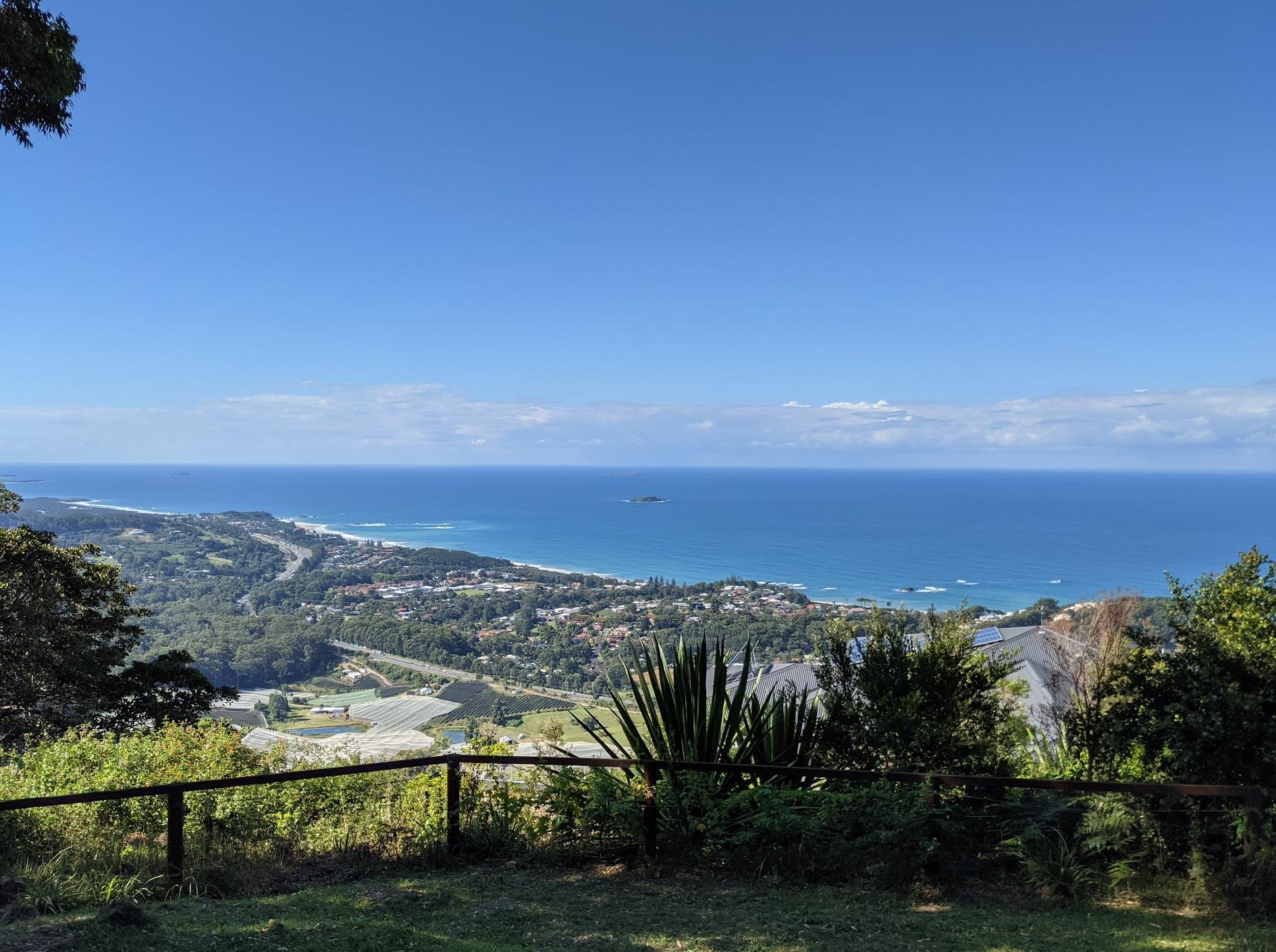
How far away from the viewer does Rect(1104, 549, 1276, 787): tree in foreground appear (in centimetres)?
425

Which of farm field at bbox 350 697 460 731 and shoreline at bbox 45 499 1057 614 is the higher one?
shoreline at bbox 45 499 1057 614

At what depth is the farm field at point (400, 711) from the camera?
30922mm

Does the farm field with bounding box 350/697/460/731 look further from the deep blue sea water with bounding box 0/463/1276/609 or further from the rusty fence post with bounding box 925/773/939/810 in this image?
the deep blue sea water with bounding box 0/463/1276/609

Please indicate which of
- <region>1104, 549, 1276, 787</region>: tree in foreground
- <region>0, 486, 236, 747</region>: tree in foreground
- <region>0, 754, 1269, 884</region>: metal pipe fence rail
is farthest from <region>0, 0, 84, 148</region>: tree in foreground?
<region>0, 486, 236, 747</region>: tree in foreground

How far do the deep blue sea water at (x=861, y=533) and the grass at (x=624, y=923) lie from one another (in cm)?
4249

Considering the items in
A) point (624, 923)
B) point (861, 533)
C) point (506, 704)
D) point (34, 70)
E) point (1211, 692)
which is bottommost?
point (506, 704)

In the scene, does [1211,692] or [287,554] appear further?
[287,554]

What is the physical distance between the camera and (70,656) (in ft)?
37.1

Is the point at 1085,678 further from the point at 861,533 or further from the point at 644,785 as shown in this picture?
the point at 861,533

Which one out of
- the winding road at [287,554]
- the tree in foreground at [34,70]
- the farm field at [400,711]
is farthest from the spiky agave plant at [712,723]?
the winding road at [287,554]

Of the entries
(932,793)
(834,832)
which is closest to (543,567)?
(834,832)

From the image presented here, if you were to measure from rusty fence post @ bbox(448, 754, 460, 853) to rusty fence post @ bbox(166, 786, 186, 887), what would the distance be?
60.4 inches

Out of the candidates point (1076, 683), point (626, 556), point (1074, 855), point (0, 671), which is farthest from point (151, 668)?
point (626, 556)

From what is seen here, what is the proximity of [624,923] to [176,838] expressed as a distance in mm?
2698
